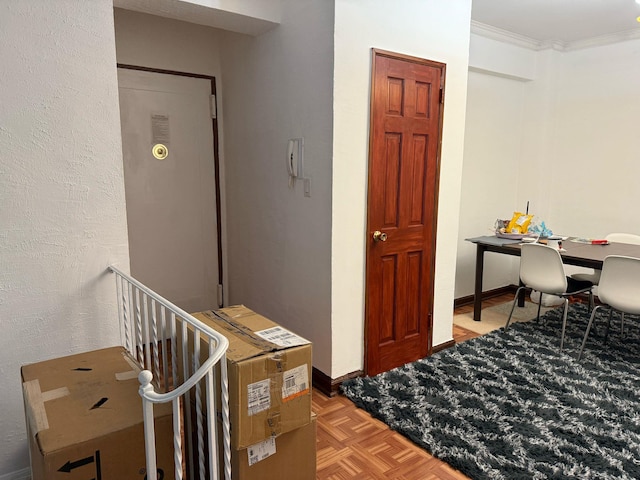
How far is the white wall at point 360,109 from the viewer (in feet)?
8.59

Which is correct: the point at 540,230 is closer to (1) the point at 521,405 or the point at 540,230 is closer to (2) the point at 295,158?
(1) the point at 521,405

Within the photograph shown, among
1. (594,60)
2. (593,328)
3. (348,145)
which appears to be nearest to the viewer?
(348,145)

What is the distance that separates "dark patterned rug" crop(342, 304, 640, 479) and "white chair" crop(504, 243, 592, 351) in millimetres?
399

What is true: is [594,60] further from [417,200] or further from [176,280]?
[176,280]

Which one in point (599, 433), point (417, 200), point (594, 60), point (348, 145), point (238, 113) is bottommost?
point (599, 433)

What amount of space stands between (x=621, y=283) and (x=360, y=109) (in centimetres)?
214

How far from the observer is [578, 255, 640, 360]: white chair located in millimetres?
3074

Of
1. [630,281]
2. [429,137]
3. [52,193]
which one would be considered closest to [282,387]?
[52,193]

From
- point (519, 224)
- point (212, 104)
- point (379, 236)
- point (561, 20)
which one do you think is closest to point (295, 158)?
point (379, 236)

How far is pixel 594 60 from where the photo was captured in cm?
455

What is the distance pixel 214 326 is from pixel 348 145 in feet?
4.49

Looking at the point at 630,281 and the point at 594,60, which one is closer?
the point at 630,281

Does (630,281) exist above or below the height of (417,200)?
below

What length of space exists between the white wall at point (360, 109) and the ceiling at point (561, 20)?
0.89m
